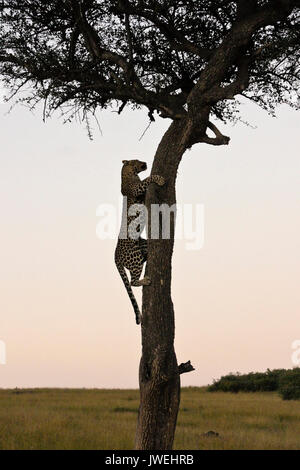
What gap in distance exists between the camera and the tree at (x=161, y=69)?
36.9 feet

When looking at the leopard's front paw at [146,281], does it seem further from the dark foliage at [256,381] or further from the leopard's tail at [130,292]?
the dark foliage at [256,381]

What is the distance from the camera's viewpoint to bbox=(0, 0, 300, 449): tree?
36.9 ft

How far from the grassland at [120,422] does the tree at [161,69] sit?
364 cm

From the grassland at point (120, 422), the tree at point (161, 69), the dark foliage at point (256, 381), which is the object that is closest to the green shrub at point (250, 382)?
the dark foliage at point (256, 381)

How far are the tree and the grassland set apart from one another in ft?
12.0

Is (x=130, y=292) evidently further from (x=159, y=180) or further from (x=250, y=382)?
(x=250, y=382)

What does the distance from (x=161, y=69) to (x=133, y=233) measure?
4.27m

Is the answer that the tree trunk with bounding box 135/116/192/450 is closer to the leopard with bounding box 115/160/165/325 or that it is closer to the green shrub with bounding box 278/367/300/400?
the leopard with bounding box 115/160/165/325

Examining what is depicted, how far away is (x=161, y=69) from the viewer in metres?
14.4

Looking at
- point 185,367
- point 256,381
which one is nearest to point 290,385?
point 256,381

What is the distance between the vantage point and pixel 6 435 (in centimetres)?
1512

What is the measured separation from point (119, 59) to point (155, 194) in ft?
9.35
